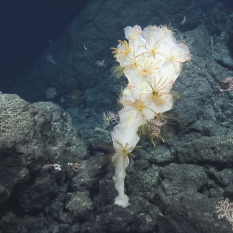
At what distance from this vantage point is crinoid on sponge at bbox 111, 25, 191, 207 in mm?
3014

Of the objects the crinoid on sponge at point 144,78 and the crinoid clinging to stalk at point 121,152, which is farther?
the crinoid clinging to stalk at point 121,152

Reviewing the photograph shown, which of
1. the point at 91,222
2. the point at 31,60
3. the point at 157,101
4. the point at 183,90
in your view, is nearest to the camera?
the point at 157,101

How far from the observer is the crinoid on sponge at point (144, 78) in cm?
301

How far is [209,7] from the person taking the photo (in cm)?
913

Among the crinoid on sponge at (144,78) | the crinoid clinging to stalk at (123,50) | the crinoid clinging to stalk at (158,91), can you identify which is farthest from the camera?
the crinoid clinging to stalk at (123,50)

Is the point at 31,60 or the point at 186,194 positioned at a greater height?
the point at 31,60

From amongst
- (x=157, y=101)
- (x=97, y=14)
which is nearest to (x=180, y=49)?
(x=157, y=101)

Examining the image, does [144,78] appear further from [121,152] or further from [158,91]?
[121,152]

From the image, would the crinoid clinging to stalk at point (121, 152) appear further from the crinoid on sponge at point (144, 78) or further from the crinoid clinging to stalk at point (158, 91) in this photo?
the crinoid clinging to stalk at point (158, 91)

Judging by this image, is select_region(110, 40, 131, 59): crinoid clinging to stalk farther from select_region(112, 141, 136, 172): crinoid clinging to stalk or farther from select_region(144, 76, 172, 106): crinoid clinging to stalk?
select_region(112, 141, 136, 172): crinoid clinging to stalk

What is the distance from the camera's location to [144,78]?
304 centimetres

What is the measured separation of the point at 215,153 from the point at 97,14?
10196mm

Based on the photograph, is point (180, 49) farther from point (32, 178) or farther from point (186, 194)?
point (32, 178)

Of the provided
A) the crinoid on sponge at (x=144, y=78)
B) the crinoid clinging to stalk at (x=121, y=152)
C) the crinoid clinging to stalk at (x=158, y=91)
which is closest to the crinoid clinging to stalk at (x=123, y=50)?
the crinoid on sponge at (x=144, y=78)
